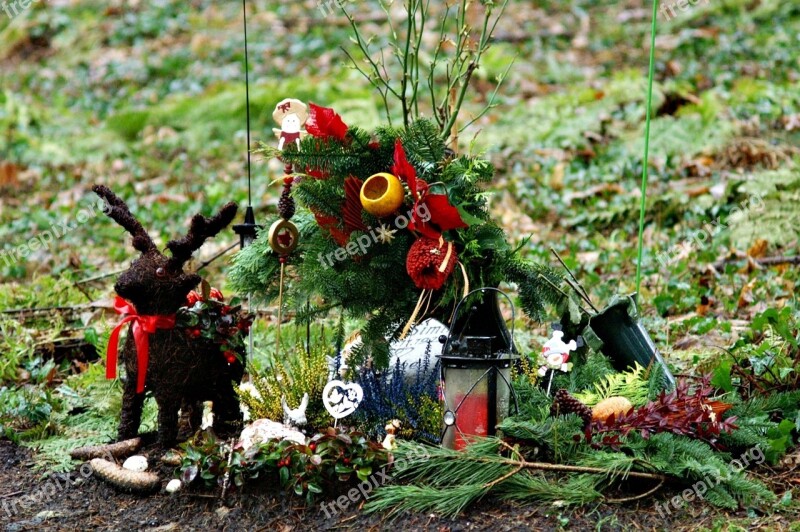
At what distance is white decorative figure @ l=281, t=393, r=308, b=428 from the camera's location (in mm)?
3117

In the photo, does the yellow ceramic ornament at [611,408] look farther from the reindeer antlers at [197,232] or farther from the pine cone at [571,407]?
the reindeer antlers at [197,232]

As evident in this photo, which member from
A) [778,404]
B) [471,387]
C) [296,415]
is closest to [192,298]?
[296,415]

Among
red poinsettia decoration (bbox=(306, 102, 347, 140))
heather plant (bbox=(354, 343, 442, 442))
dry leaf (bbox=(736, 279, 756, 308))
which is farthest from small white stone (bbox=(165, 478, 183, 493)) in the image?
dry leaf (bbox=(736, 279, 756, 308))

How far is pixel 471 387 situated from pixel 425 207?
64 centimetres

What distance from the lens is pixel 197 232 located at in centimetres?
307

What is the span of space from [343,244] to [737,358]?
5.44 feet

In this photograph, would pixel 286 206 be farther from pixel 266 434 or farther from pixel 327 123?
pixel 266 434

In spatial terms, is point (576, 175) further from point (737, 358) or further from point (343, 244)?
point (343, 244)

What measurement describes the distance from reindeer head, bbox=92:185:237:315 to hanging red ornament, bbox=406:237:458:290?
0.69m

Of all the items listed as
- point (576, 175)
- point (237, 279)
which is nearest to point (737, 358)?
point (237, 279)

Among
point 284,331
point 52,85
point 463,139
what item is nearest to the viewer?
point 284,331

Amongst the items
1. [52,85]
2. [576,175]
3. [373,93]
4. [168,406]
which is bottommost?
[168,406]

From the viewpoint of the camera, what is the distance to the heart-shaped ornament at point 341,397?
307cm

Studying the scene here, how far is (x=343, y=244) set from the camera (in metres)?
3.09
